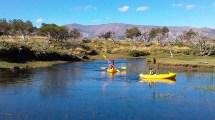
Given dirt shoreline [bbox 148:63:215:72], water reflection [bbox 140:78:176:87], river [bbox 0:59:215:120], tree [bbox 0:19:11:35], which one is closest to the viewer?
river [bbox 0:59:215:120]

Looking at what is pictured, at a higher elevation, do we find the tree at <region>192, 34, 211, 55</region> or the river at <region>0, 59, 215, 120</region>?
the tree at <region>192, 34, 211, 55</region>

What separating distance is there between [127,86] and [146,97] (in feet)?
29.4

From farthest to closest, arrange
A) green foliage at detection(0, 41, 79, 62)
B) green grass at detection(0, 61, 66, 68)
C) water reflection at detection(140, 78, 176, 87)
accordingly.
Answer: green foliage at detection(0, 41, 79, 62) → green grass at detection(0, 61, 66, 68) → water reflection at detection(140, 78, 176, 87)

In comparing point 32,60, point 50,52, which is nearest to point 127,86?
point 32,60

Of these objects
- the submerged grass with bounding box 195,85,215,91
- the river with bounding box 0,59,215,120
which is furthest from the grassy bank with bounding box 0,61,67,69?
the submerged grass with bounding box 195,85,215,91

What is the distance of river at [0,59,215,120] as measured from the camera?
30578 millimetres

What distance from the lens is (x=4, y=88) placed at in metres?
45.6

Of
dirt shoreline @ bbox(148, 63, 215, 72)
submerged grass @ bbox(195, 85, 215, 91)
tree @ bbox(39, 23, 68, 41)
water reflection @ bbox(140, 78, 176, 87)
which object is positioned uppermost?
tree @ bbox(39, 23, 68, 41)

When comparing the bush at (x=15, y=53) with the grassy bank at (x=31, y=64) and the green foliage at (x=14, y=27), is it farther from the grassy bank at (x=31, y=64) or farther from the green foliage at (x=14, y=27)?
the green foliage at (x=14, y=27)

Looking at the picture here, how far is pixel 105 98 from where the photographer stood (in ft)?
128

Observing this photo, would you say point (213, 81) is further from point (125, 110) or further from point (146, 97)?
point (125, 110)

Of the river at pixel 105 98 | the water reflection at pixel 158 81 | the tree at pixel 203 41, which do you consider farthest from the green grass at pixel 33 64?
the tree at pixel 203 41

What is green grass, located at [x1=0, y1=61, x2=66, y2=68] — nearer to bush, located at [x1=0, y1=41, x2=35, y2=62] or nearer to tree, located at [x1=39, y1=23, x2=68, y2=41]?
bush, located at [x1=0, y1=41, x2=35, y2=62]

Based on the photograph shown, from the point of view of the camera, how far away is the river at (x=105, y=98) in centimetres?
3058
